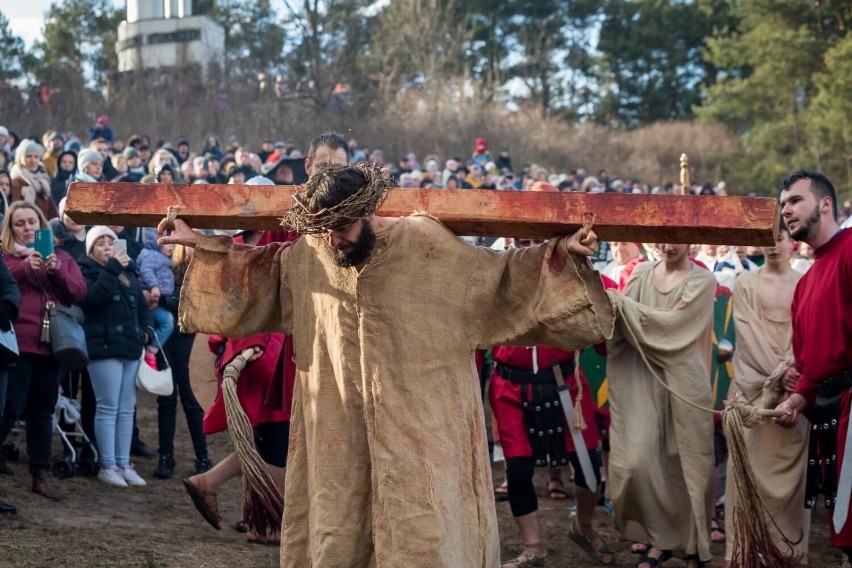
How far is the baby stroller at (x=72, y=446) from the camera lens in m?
8.66

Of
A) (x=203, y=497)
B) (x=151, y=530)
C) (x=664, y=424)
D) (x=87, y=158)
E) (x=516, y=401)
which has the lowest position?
(x=151, y=530)

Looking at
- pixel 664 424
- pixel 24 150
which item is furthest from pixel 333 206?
pixel 24 150

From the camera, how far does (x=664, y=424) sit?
24.1 ft

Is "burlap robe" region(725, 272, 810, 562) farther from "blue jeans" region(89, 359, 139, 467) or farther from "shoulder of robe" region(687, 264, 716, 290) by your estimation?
"blue jeans" region(89, 359, 139, 467)

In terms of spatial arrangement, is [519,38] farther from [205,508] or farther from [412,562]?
[412,562]

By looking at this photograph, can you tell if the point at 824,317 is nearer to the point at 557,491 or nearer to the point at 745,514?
the point at 745,514

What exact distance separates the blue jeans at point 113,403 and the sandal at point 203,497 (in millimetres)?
1831

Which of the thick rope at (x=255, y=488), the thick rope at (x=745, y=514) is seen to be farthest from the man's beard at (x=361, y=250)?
the thick rope at (x=745, y=514)

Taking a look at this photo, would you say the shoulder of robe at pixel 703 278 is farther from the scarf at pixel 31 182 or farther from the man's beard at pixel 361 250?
the scarf at pixel 31 182

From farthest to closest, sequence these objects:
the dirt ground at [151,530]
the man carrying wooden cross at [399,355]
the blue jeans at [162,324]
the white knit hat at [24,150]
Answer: the white knit hat at [24,150] < the blue jeans at [162,324] < the dirt ground at [151,530] < the man carrying wooden cross at [399,355]

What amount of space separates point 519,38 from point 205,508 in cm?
3468

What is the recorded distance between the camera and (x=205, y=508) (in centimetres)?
709

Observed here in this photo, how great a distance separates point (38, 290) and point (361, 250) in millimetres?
4220

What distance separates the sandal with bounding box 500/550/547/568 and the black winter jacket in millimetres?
3196
